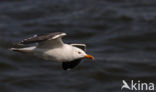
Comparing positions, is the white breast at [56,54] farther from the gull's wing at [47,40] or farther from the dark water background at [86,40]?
the dark water background at [86,40]

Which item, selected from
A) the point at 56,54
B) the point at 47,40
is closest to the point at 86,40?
the point at 56,54

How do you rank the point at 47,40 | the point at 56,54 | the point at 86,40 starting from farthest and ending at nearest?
the point at 86,40, the point at 56,54, the point at 47,40

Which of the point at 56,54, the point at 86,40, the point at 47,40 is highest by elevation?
the point at 47,40

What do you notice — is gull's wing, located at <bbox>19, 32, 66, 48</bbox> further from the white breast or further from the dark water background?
the dark water background

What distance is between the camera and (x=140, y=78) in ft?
61.0

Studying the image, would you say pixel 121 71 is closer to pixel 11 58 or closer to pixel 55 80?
pixel 55 80

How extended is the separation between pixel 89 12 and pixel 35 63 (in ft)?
17.9

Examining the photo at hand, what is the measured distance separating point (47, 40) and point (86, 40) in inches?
443

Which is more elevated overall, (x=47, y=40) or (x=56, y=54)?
(x=47, y=40)

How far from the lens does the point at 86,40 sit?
70.1 feet

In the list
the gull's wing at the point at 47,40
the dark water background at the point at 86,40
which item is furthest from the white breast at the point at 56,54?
the dark water background at the point at 86,40

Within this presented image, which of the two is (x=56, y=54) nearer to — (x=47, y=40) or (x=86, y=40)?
(x=47, y=40)

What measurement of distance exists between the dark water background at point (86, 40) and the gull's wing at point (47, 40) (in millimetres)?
7437

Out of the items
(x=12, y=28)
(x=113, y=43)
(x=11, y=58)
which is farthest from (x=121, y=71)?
(x=12, y=28)
